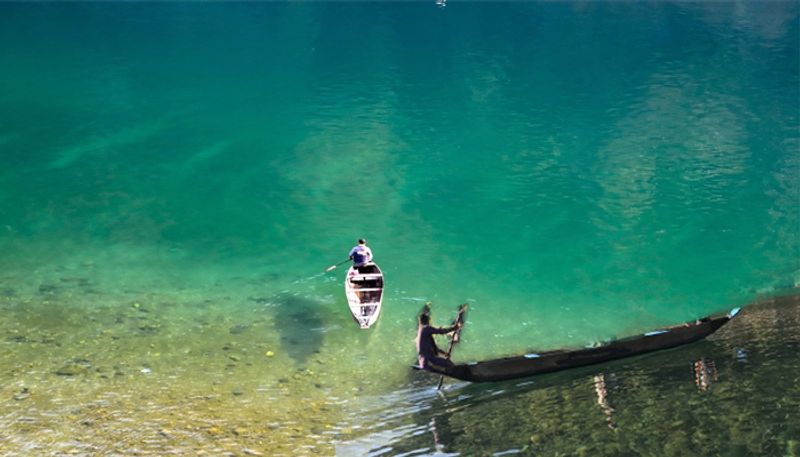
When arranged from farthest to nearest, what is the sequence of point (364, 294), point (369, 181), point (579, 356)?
point (369, 181), point (364, 294), point (579, 356)

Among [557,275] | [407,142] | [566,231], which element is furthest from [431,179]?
[557,275]

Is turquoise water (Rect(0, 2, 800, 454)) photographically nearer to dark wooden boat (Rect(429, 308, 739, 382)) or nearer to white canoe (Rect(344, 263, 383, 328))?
white canoe (Rect(344, 263, 383, 328))

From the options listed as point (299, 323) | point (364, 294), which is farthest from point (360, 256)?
point (299, 323)

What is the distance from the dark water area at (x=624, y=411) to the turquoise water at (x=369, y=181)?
76.9 inches

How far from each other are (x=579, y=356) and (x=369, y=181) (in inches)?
693

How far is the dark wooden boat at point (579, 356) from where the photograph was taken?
74.3ft

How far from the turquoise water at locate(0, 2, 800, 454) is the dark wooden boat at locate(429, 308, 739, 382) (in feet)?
7.01

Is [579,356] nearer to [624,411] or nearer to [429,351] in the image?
[624,411]

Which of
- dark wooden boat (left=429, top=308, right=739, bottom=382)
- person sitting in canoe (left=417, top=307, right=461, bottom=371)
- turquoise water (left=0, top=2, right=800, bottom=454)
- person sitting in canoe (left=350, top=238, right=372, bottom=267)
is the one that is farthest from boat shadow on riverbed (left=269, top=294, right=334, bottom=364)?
dark wooden boat (left=429, top=308, right=739, bottom=382)

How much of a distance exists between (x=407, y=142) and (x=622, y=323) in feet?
63.5

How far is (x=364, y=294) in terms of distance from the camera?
2611 cm

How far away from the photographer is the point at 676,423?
20828 mm

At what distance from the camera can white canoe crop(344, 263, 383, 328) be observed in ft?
84.3

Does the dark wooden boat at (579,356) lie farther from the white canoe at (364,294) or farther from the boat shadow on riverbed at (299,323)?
the boat shadow on riverbed at (299,323)
